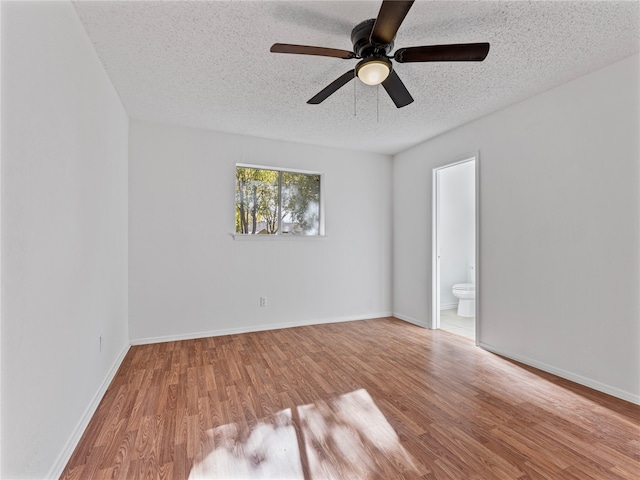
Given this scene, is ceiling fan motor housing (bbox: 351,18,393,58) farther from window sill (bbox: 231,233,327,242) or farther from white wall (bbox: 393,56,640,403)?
window sill (bbox: 231,233,327,242)

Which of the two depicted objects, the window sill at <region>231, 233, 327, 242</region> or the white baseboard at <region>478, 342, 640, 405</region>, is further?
the window sill at <region>231, 233, 327, 242</region>

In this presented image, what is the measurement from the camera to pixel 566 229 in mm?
2557

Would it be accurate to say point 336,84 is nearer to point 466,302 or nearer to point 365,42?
point 365,42

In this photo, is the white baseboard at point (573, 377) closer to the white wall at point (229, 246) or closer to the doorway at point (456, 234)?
the doorway at point (456, 234)

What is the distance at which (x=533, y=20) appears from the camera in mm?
1837

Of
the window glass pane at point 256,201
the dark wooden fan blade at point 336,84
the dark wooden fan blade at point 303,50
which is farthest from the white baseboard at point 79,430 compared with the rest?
the dark wooden fan blade at point 336,84

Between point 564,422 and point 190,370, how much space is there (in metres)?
2.79

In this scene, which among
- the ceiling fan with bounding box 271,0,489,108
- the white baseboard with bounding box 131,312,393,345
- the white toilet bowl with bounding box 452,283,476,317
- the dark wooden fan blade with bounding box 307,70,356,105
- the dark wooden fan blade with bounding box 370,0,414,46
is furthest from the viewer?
the white toilet bowl with bounding box 452,283,476,317

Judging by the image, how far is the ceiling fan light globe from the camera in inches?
69.4

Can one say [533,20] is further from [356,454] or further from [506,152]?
[356,454]

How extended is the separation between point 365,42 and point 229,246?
273cm

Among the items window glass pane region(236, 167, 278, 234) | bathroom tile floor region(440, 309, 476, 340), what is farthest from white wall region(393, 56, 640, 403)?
window glass pane region(236, 167, 278, 234)

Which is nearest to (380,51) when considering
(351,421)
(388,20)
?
(388,20)

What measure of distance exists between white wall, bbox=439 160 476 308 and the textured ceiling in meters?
1.96
